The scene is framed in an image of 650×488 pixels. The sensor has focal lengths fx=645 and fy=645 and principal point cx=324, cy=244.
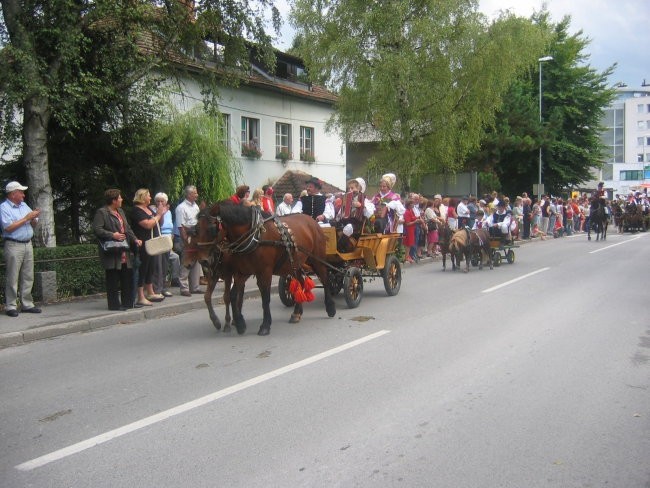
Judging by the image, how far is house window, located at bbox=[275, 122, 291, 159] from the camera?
2880 cm

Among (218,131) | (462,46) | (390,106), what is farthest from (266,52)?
(462,46)

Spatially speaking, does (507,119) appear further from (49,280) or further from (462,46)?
(49,280)

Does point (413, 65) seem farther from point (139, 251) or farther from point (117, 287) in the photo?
point (117, 287)

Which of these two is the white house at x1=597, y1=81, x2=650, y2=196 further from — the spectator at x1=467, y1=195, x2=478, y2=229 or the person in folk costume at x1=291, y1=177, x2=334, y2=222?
the person in folk costume at x1=291, y1=177, x2=334, y2=222

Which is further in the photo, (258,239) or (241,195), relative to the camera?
(241,195)

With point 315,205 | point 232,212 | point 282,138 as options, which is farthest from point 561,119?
point 232,212

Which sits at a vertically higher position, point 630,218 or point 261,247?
point 261,247

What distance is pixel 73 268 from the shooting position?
11.7 metres

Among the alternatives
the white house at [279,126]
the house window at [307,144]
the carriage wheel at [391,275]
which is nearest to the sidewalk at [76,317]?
the carriage wheel at [391,275]

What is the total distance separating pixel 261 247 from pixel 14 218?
4.24 metres

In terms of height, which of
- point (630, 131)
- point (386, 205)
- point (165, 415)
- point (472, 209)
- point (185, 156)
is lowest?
point (165, 415)

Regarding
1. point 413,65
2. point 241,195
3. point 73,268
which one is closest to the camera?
point 241,195

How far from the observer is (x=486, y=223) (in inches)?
700

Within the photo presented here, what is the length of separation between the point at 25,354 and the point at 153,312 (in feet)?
8.91
